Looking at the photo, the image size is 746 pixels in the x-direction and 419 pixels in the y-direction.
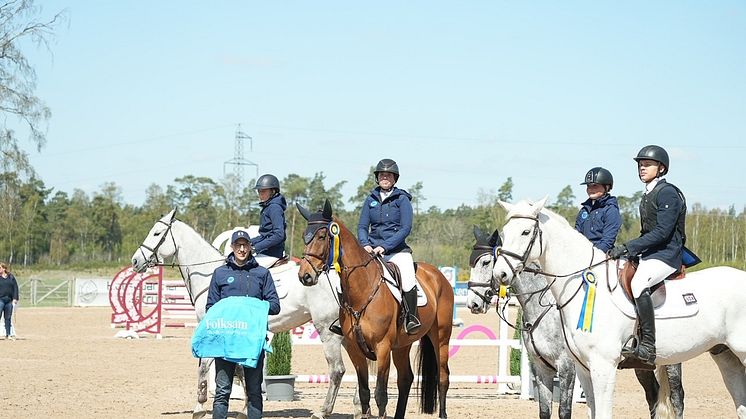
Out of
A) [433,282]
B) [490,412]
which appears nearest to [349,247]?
[433,282]

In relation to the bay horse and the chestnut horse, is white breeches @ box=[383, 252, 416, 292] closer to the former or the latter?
the chestnut horse

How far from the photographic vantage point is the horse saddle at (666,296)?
7.63 m

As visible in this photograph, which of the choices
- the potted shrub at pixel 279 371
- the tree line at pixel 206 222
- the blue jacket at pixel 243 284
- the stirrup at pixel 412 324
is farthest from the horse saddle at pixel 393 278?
the tree line at pixel 206 222

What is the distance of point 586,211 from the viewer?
10.1m

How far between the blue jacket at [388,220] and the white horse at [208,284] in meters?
0.82

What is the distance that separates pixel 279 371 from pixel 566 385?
5.45 m

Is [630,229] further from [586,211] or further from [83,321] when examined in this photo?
[586,211]

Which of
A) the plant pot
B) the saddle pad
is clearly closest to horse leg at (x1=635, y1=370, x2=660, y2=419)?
the saddle pad

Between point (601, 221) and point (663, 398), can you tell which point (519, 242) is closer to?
point (601, 221)

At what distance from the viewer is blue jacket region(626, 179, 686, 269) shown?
7.59 metres

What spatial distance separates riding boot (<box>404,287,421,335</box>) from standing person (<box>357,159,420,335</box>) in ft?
0.14

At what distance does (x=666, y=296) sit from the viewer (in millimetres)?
7723

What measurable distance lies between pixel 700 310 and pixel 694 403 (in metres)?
6.34

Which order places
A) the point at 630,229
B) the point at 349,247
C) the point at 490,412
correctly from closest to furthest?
1. the point at 349,247
2. the point at 490,412
3. the point at 630,229
